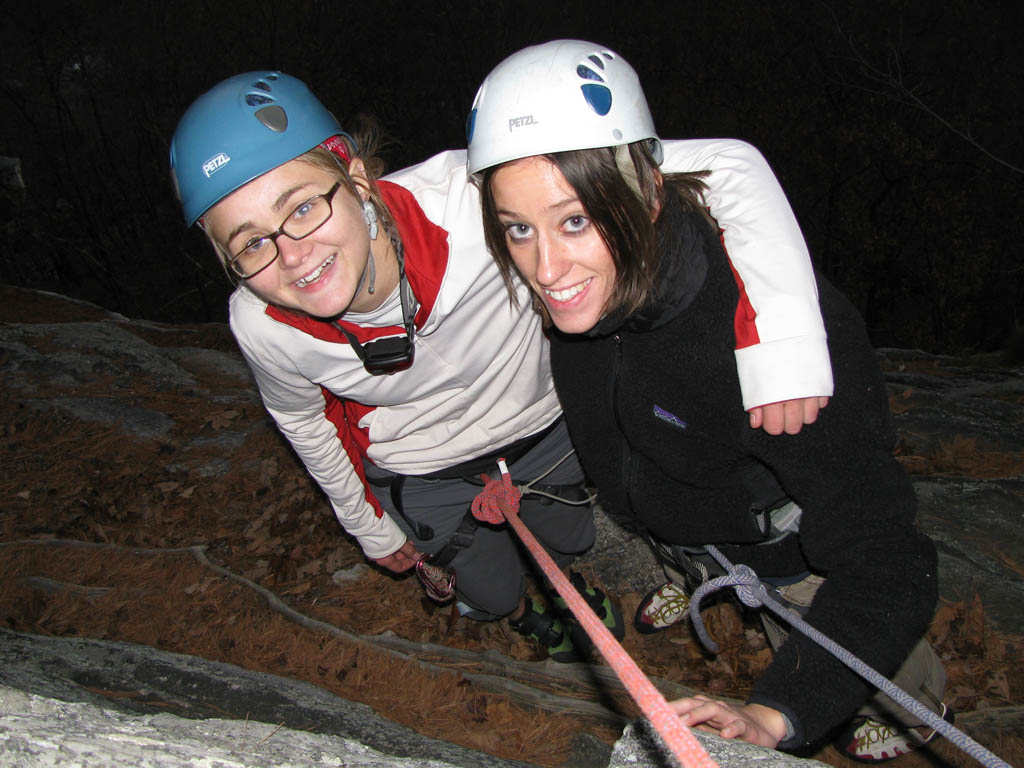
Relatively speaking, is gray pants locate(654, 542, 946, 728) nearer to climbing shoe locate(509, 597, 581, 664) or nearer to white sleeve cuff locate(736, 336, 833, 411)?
white sleeve cuff locate(736, 336, 833, 411)

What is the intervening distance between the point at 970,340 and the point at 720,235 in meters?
23.7

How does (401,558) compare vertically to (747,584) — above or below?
below

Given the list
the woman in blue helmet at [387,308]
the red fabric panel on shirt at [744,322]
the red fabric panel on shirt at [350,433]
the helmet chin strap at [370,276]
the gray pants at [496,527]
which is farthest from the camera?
the gray pants at [496,527]

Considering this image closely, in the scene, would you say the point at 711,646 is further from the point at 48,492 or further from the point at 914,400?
the point at 48,492

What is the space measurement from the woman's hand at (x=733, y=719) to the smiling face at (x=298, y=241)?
169cm

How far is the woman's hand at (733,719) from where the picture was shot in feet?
5.19

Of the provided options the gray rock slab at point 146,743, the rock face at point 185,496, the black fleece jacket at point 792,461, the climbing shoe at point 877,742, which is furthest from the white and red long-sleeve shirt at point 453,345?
the climbing shoe at point 877,742

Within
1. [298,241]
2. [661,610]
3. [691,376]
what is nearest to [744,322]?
[691,376]

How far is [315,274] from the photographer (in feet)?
7.96

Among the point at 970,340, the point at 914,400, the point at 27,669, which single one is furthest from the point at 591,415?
the point at 970,340

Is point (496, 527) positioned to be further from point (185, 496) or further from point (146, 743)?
point (185, 496)

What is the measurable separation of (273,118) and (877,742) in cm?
371

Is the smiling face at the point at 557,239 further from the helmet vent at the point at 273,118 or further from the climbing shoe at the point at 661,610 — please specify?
the climbing shoe at the point at 661,610

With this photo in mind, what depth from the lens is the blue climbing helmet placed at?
7.88ft
